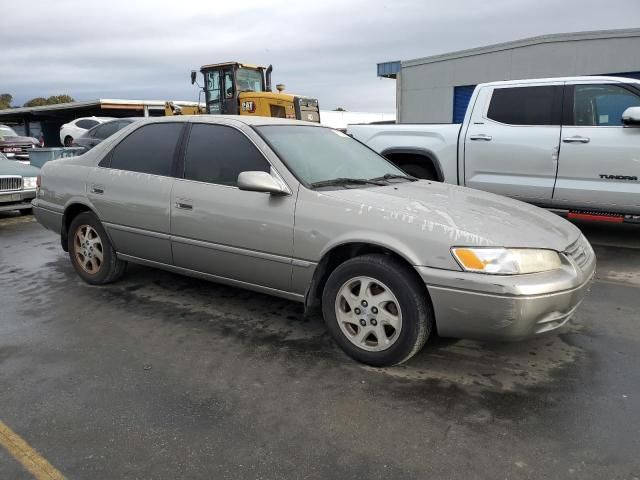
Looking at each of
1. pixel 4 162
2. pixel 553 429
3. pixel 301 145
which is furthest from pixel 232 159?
pixel 4 162

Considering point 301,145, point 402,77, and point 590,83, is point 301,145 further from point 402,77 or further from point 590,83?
point 402,77

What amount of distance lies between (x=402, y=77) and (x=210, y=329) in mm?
20281

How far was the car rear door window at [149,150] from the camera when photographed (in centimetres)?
437

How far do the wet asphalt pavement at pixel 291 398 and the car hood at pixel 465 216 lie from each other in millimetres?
826

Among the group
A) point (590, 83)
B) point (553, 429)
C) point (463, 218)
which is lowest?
point (553, 429)

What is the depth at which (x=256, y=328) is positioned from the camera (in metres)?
3.96

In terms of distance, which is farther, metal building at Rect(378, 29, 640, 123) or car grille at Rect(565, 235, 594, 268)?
metal building at Rect(378, 29, 640, 123)

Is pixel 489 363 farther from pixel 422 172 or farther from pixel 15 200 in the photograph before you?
pixel 15 200

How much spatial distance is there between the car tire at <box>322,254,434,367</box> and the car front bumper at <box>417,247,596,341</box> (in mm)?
112

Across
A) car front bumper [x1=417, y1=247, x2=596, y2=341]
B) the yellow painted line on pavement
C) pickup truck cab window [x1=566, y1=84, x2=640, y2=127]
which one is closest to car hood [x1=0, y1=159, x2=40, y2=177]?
the yellow painted line on pavement

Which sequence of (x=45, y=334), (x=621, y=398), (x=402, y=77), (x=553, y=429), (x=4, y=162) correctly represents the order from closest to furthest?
(x=553, y=429) < (x=621, y=398) < (x=45, y=334) < (x=4, y=162) < (x=402, y=77)

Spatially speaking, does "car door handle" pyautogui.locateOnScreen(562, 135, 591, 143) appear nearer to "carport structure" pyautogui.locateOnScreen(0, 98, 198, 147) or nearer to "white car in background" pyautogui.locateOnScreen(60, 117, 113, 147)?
"white car in background" pyautogui.locateOnScreen(60, 117, 113, 147)

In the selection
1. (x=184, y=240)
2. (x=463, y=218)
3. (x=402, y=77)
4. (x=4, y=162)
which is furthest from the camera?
(x=402, y=77)

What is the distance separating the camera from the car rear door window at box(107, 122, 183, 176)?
4367 millimetres
